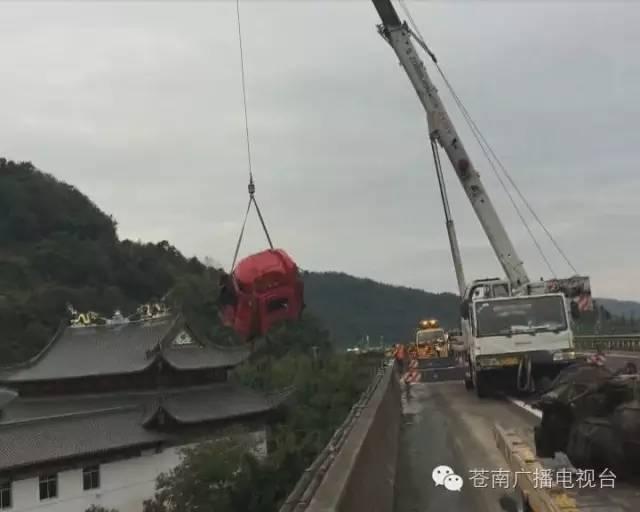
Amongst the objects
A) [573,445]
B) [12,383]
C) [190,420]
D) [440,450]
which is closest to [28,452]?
[190,420]

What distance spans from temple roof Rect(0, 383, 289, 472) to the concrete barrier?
74.8 feet

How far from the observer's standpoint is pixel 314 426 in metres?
41.3

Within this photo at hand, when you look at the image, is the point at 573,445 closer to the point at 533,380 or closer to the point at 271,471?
the point at 533,380

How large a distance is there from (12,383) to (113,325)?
626cm

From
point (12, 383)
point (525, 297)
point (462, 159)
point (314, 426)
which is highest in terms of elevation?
point (462, 159)

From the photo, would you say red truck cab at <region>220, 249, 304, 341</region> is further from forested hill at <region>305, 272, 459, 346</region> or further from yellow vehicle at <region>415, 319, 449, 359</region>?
forested hill at <region>305, 272, 459, 346</region>

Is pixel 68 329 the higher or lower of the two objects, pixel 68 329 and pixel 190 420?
the higher

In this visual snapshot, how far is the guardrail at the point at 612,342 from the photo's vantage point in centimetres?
3303

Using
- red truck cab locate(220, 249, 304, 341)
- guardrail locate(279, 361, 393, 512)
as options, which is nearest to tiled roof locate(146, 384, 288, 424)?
red truck cab locate(220, 249, 304, 341)

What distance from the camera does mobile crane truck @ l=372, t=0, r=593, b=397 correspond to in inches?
642

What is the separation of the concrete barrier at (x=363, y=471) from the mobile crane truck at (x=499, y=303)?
582 centimetres

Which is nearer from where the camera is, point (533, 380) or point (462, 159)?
point (533, 380)

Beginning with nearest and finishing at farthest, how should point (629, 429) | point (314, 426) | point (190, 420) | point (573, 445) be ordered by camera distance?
point (629, 429), point (573, 445), point (190, 420), point (314, 426)

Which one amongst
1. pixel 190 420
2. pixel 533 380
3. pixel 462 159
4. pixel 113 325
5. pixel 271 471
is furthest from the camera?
pixel 113 325
